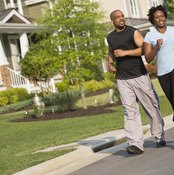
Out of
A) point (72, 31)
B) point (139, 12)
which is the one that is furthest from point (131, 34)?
point (139, 12)

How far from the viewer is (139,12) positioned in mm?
44469

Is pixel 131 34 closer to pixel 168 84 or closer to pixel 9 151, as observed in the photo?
pixel 168 84

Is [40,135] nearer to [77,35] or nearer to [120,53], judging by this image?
[120,53]

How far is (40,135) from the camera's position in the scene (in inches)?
527

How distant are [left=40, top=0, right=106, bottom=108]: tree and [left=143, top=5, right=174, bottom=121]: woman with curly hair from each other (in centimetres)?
1089

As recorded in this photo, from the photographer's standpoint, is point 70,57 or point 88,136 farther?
point 70,57

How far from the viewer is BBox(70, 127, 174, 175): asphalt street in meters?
7.44

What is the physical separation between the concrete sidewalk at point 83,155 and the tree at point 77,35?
741 cm

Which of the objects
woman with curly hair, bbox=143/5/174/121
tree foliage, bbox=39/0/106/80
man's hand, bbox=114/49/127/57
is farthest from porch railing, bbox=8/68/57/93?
woman with curly hair, bbox=143/5/174/121

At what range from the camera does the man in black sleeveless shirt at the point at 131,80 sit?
8.20 m

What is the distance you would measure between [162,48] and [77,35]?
11859 millimetres

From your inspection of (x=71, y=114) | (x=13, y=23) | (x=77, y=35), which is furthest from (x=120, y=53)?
(x=13, y=23)

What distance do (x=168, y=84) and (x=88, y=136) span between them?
446 cm

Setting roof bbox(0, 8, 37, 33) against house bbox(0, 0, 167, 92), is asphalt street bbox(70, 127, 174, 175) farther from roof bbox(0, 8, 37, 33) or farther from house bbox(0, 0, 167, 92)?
roof bbox(0, 8, 37, 33)
